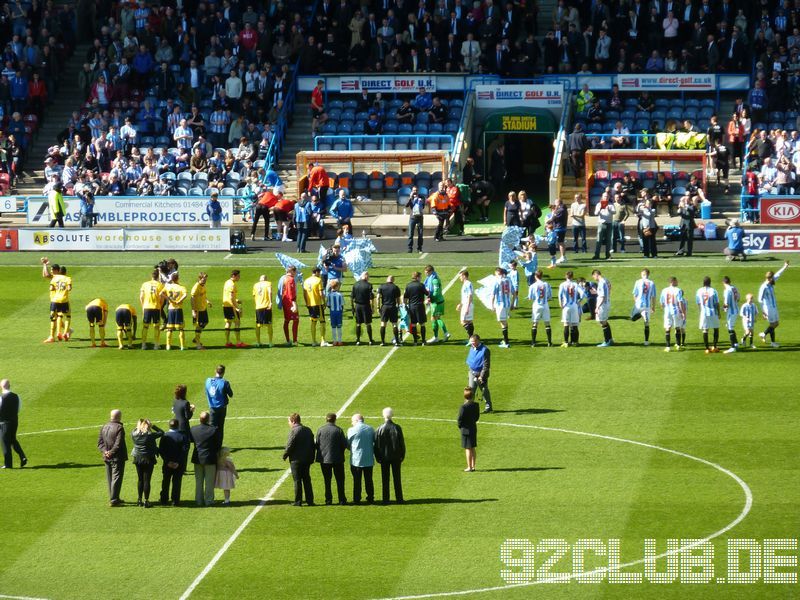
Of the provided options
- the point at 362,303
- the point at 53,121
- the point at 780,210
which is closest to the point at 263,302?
the point at 362,303

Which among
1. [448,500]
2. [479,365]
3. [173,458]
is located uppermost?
[479,365]

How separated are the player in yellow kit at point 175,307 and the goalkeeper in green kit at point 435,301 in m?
5.92

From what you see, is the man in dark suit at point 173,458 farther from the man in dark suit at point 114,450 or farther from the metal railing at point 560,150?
the metal railing at point 560,150

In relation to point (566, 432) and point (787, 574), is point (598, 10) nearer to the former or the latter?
point (566, 432)

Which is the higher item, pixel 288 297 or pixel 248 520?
pixel 288 297

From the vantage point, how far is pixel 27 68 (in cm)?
6262

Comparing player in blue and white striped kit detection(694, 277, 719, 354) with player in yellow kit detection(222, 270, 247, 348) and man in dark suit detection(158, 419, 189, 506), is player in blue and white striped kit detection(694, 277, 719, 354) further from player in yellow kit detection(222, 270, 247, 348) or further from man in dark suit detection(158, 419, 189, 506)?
man in dark suit detection(158, 419, 189, 506)

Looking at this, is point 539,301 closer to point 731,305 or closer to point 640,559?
point 731,305

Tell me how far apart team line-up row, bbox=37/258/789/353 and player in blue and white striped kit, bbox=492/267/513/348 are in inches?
0.9

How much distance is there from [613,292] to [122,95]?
25180 millimetres

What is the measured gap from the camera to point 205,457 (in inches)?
1073

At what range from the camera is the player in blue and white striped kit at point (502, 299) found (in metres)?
38.6

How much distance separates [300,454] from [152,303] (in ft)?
42.7

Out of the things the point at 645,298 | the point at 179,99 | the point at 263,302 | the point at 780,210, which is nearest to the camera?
the point at 645,298
